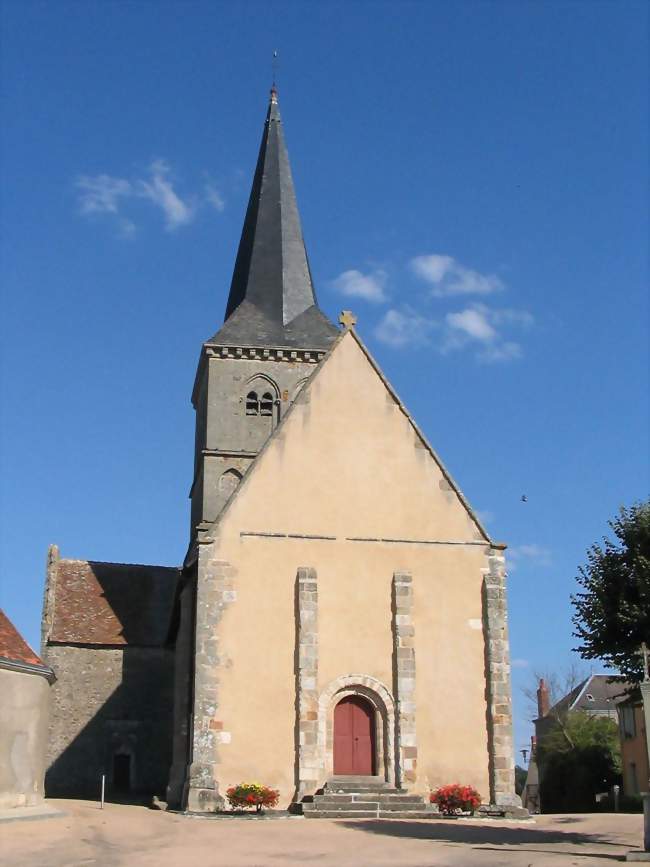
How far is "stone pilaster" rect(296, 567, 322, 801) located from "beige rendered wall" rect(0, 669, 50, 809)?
494 cm

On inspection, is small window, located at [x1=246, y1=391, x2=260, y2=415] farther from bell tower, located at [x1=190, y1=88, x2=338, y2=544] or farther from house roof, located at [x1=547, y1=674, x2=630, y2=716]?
house roof, located at [x1=547, y1=674, x2=630, y2=716]

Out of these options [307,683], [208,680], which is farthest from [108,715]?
[307,683]

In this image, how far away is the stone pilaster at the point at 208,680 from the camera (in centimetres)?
1844

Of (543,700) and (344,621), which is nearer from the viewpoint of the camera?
(344,621)

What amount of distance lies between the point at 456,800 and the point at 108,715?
12271mm

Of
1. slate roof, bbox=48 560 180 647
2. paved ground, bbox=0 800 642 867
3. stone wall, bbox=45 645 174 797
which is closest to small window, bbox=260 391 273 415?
slate roof, bbox=48 560 180 647

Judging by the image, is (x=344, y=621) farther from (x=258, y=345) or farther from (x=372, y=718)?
(x=258, y=345)

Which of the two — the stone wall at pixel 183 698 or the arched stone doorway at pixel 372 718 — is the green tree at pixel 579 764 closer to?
the arched stone doorway at pixel 372 718

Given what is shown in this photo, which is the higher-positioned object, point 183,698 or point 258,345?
point 258,345

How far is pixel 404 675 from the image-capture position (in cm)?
1989

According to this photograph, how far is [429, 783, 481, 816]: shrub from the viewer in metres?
18.4

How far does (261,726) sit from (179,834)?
183 inches

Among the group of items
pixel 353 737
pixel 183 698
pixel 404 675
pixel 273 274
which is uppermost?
pixel 273 274

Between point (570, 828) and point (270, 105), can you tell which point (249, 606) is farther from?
point (270, 105)
